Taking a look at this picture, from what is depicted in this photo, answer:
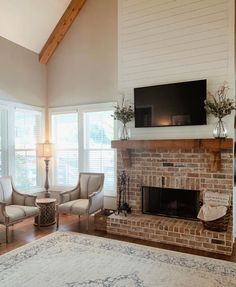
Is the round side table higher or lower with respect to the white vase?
lower

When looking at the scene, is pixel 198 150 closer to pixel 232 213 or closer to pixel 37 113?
pixel 232 213

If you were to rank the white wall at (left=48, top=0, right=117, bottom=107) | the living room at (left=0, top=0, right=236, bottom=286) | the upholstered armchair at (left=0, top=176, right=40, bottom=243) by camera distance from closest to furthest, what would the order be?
the living room at (left=0, top=0, right=236, bottom=286), the upholstered armchair at (left=0, top=176, right=40, bottom=243), the white wall at (left=48, top=0, right=117, bottom=107)

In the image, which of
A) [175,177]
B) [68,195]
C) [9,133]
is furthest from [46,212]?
[175,177]

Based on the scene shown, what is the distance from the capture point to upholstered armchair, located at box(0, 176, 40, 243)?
395 cm

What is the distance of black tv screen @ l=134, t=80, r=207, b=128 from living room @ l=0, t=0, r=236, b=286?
117 mm

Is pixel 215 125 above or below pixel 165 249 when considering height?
above

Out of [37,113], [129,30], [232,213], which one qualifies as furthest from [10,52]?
[232,213]

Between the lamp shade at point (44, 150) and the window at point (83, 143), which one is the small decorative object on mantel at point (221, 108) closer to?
the window at point (83, 143)

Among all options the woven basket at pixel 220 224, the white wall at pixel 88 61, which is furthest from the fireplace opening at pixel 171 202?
the white wall at pixel 88 61

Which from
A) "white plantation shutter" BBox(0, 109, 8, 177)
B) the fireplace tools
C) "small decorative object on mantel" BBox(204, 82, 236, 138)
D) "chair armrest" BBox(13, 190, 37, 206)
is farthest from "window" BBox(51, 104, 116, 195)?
"small decorative object on mantel" BBox(204, 82, 236, 138)

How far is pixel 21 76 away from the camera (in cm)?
532

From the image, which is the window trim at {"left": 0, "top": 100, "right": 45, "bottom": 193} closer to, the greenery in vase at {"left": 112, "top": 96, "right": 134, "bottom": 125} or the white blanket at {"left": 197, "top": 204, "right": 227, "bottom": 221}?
the greenery in vase at {"left": 112, "top": 96, "right": 134, "bottom": 125}

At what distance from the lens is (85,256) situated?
335cm

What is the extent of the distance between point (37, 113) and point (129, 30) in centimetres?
271
